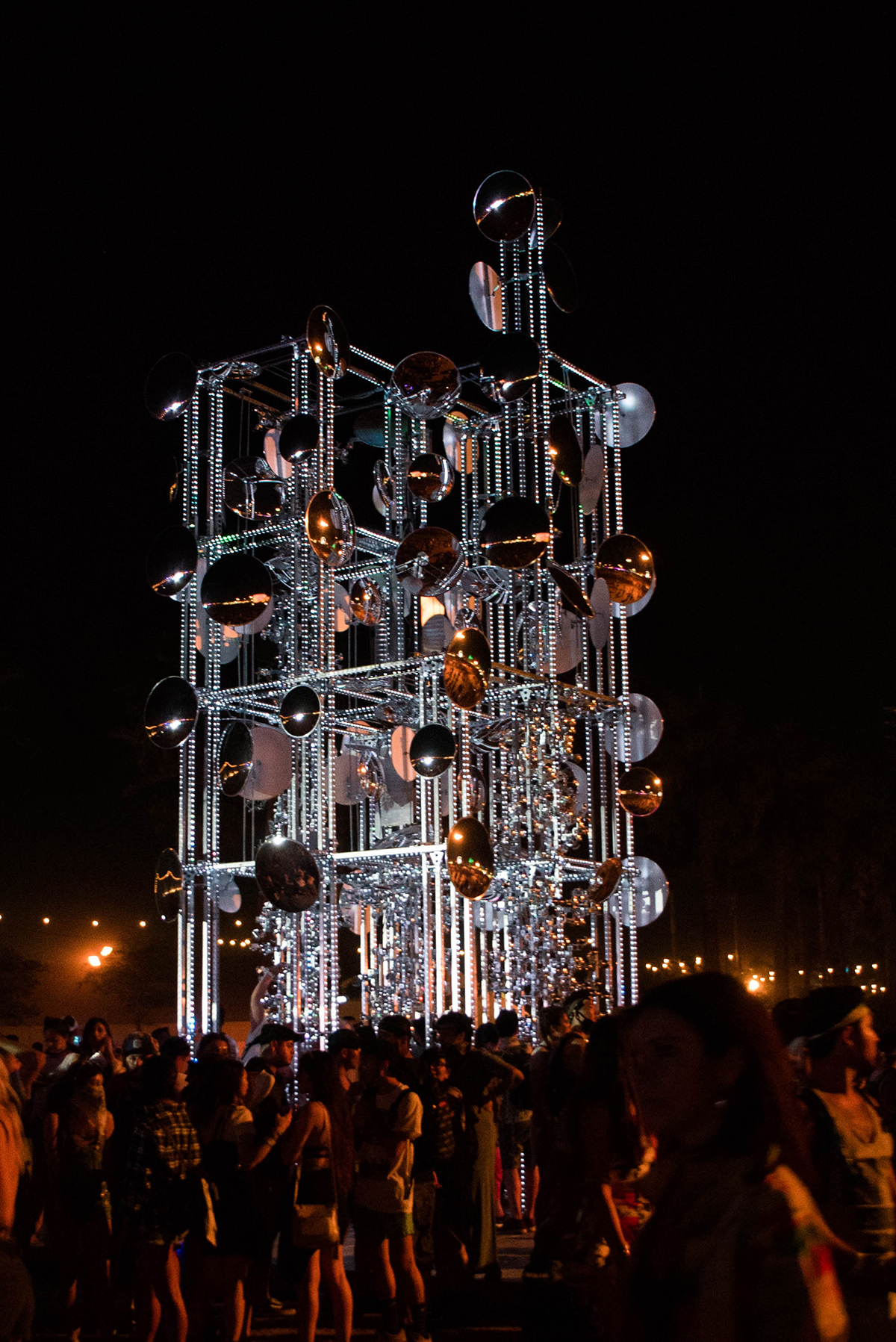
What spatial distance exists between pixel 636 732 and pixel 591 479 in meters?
2.76

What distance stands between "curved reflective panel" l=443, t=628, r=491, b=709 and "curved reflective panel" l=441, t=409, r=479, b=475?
3704 mm

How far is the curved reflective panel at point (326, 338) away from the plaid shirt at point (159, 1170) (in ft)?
29.1

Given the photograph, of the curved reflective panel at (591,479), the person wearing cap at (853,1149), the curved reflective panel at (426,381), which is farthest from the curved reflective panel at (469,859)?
the person wearing cap at (853,1149)

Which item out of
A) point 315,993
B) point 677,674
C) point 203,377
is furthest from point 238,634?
point 677,674

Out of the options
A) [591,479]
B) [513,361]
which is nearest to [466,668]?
[513,361]

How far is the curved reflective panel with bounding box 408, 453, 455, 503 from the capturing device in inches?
581

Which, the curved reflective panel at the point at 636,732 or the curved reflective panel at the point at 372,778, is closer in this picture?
the curved reflective panel at the point at 636,732

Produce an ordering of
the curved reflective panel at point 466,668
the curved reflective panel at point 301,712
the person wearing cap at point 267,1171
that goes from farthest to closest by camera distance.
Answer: the curved reflective panel at point 301,712, the curved reflective panel at point 466,668, the person wearing cap at point 267,1171

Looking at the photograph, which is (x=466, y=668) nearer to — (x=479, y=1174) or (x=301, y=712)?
(x=301, y=712)

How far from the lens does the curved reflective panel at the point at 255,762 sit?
14344 mm

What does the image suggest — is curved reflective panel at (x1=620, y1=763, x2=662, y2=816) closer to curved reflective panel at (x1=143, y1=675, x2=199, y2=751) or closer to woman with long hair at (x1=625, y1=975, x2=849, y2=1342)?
curved reflective panel at (x1=143, y1=675, x2=199, y2=751)

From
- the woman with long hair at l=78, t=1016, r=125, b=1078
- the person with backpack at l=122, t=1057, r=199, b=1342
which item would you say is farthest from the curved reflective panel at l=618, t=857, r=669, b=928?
the person with backpack at l=122, t=1057, r=199, b=1342

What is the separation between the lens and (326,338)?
13977mm

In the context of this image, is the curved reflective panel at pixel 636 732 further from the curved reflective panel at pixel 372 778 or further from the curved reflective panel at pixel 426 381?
the curved reflective panel at pixel 426 381
